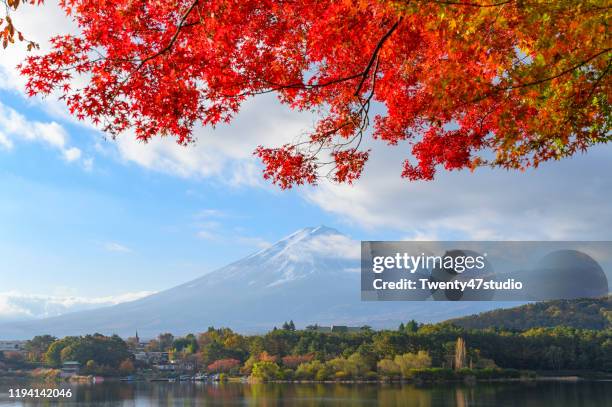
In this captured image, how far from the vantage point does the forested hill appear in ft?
296

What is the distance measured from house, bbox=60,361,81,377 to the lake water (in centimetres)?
276

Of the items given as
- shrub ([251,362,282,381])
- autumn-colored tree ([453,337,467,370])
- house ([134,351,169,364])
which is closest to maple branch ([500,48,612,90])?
autumn-colored tree ([453,337,467,370])

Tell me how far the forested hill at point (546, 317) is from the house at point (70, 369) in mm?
46226

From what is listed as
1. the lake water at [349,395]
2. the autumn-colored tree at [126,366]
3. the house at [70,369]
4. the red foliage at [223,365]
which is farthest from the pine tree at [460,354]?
the house at [70,369]

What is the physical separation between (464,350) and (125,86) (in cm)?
5979

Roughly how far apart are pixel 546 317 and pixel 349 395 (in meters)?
48.0

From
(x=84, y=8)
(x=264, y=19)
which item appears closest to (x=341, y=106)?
(x=264, y=19)

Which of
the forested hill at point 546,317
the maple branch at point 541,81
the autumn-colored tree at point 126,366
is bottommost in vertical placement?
the autumn-colored tree at point 126,366

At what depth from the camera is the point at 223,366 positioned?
72750 millimetres

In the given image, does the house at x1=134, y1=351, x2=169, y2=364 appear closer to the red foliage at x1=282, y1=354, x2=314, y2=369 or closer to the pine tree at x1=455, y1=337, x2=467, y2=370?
the red foliage at x1=282, y1=354, x2=314, y2=369

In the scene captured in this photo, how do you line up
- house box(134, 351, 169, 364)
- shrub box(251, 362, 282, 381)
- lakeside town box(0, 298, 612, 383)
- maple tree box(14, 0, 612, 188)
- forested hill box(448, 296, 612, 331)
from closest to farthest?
maple tree box(14, 0, 612, 188) → lakeside town box(0, 298, 612, 383) → shrub box(251, 362, 282, 381) → house box(134, 351, 169, 364) → forested hill box(448, 296, 612, 331)

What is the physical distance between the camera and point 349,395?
53.3 m

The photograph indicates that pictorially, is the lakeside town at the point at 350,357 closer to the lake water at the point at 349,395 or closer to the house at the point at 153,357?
the lake water at the point at 349,395

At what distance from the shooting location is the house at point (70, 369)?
70.9 m
